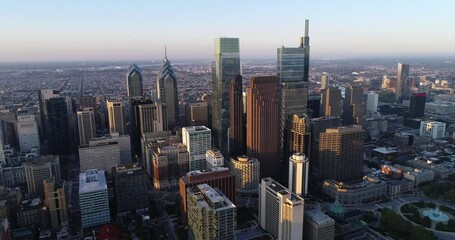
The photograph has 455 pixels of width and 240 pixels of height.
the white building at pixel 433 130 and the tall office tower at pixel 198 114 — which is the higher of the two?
the tall office tower at pixel 198 114

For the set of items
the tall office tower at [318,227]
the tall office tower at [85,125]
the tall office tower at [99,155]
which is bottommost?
the tall office tower at [318,227]

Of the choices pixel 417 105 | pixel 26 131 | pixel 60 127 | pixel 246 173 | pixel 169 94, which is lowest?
pixel 246 173

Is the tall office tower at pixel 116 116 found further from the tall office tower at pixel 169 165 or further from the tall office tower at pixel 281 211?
the tall office tower at pixel 281 211

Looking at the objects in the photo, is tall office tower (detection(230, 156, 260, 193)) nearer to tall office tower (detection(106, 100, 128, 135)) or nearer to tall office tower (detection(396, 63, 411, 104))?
tall office tower (detection(106, 100, 128, 135))

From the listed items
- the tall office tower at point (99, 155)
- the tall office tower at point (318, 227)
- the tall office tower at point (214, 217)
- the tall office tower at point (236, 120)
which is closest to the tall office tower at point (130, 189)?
the tall office tower at point (99, 155)

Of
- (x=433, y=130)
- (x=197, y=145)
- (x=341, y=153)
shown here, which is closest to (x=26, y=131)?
(x=197, y=145)

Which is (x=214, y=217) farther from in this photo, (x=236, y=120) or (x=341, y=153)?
(x=236, y=120)

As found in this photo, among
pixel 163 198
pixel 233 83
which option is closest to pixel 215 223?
pixel 163 198
